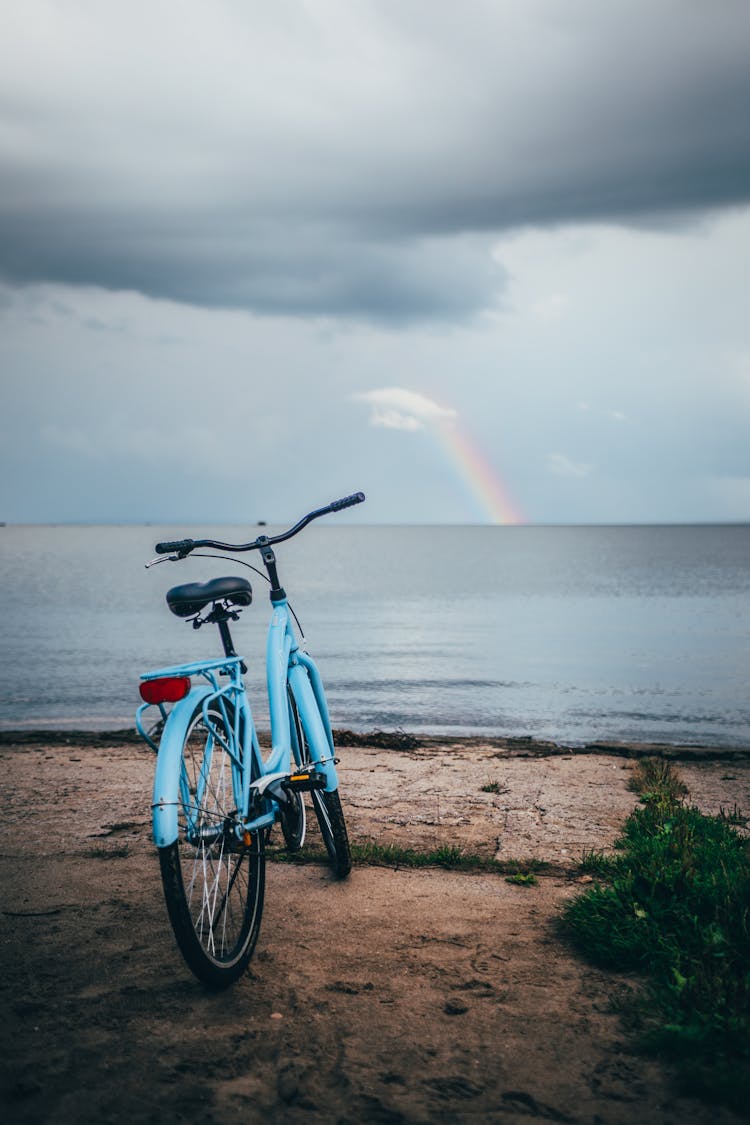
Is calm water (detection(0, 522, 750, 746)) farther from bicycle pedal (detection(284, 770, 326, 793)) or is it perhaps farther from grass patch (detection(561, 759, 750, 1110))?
bicycle pedal (detection(284, 770, 326, 793))

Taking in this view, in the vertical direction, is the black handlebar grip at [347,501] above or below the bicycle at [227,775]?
above

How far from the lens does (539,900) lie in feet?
14.5

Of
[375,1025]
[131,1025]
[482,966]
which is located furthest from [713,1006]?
[131,1025]

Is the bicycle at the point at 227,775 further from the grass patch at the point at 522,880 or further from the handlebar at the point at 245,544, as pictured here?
the grass patch at the point at 522,880

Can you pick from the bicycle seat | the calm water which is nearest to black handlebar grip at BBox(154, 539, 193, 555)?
the bicycle seat

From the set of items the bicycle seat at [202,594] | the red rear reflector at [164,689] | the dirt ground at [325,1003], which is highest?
the bicycle seat at [202,594]

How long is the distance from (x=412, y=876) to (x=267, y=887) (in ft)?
2.78

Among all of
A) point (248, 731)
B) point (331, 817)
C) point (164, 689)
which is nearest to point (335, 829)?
point (331, 817)

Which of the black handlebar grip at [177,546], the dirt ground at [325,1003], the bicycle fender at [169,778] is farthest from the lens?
the black handlebar grip at [177,546]

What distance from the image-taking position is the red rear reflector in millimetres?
3242

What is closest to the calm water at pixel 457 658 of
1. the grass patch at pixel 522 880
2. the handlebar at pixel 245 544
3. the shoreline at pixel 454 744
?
the shoreline at pixel 454 744

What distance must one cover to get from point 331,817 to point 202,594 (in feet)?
5.46

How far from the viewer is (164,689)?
325cm

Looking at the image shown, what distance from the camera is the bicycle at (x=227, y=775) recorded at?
3.15 meters
